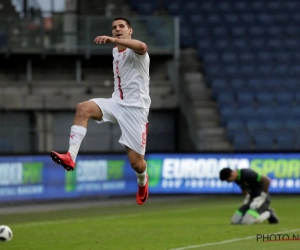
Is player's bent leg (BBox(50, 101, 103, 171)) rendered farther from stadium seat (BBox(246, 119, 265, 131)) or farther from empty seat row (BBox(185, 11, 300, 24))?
empty seat row (BBox(185, 11, 300, 24))

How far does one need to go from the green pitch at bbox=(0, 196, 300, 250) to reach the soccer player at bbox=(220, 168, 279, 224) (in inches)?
10.9

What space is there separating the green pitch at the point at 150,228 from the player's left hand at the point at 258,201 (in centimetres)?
42

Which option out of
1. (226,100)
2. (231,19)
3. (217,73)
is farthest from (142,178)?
(231,19)

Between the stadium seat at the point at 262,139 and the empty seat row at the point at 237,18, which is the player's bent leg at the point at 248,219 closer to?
the stadium seat at the point at 262,139

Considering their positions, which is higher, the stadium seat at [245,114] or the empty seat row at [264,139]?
the stadium seat at [245,114]

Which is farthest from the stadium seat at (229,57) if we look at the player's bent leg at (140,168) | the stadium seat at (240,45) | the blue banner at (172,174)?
the player's bent leg at (140,168)

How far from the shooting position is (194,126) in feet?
97.6

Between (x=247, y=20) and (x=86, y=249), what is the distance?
2159cm

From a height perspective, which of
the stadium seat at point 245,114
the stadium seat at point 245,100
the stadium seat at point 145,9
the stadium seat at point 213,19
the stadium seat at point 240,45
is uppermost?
the stadium seat at point 145,9

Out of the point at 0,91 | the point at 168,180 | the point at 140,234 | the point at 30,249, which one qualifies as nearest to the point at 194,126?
the point at 168,180

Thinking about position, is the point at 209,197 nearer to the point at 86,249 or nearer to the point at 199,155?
the point at 199,155

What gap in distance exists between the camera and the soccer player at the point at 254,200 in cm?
1716

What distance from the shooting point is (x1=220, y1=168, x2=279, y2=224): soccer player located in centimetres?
1716

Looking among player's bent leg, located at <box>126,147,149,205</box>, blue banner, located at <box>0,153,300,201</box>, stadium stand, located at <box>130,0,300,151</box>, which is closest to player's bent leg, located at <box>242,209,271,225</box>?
player's bent leg, located at <box>126,147,149,205</box>
